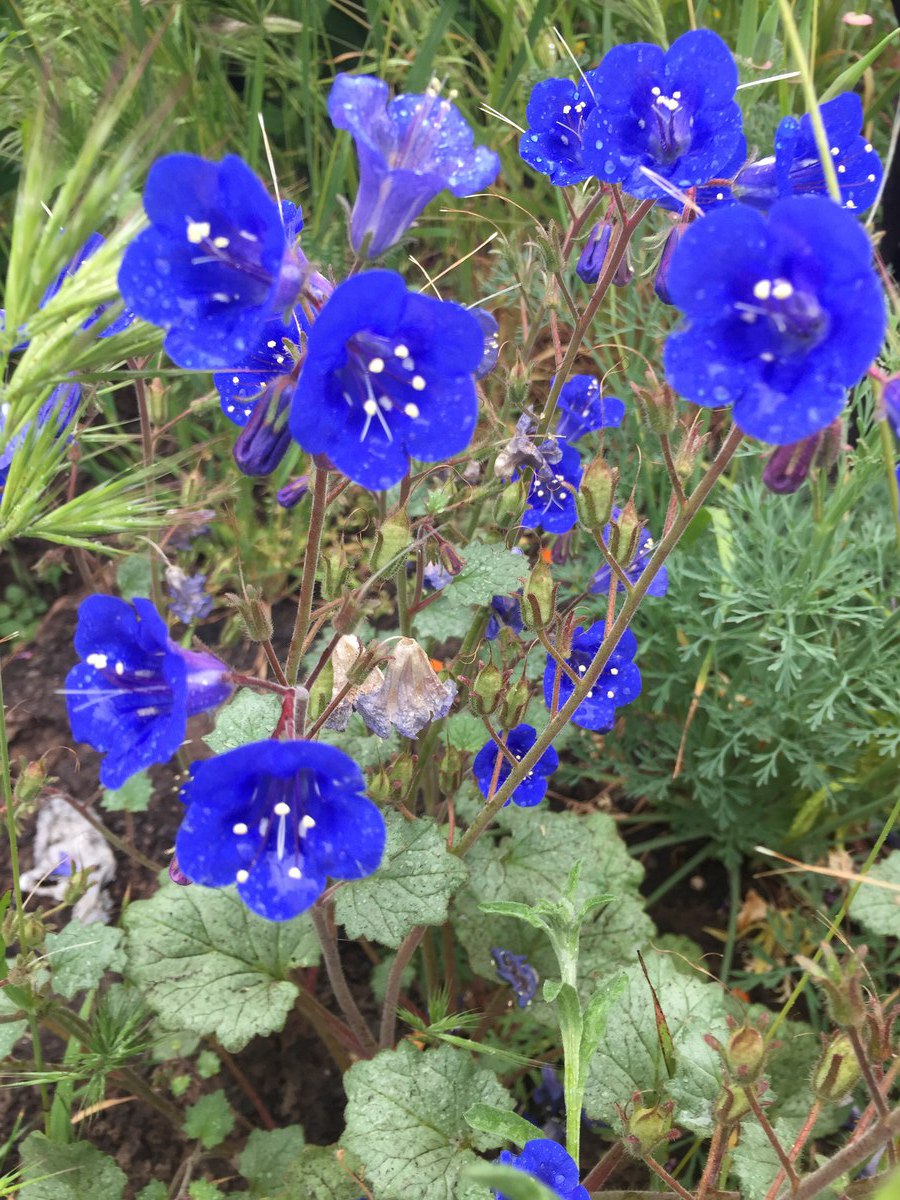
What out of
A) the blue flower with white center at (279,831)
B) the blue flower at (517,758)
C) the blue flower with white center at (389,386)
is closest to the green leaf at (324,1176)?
the blue flower at (517,758)

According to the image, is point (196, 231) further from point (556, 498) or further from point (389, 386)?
point (556, 498)

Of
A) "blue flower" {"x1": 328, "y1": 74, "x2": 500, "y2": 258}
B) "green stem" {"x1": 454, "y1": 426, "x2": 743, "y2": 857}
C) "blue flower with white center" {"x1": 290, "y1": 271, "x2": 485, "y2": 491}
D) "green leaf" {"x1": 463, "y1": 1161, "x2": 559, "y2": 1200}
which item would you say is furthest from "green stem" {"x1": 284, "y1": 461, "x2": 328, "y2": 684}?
"green leaf" {"x1": 463, "y1": 1161, "x2": 559, "y2": 1200}

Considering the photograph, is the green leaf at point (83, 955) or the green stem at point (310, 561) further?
the green leaf at point (83, 955)

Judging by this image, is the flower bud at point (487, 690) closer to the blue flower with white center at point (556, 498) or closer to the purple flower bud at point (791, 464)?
the blue flower with white center at point (556, 498)

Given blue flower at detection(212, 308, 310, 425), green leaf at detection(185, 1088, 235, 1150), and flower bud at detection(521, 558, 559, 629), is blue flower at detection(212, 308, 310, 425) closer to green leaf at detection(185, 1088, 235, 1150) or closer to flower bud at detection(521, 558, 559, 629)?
flower bud at detection(521, 558, 559, 629)

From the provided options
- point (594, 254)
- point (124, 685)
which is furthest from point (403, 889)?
point (594, 254)
